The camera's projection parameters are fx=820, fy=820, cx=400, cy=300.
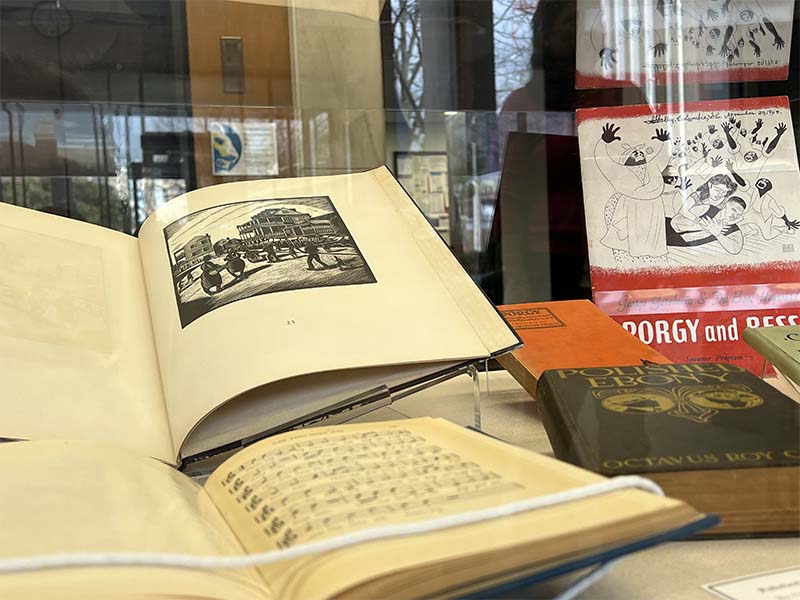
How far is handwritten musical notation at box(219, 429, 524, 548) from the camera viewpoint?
27 cm

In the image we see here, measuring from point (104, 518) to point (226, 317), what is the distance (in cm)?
23

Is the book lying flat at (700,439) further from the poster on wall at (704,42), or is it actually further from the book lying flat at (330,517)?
the poster on wall at (704,42)

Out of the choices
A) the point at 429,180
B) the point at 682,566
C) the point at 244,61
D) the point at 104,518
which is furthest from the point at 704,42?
the point at 104,518

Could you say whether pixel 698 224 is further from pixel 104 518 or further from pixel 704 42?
pixel 104 518

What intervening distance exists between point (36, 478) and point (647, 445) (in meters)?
0.27

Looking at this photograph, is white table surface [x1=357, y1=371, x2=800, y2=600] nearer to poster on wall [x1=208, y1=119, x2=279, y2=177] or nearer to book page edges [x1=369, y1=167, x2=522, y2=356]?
book page edges [x1=369, y1=167, x2=522, y2=356]

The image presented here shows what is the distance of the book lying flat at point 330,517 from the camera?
0.24 metres

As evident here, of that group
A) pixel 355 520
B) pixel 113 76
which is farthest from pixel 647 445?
pixel 113 76

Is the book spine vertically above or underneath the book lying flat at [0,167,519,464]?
underneath

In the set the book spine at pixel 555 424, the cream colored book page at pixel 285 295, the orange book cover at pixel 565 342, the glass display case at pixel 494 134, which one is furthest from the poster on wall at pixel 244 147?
the book spine at pixel 555 424

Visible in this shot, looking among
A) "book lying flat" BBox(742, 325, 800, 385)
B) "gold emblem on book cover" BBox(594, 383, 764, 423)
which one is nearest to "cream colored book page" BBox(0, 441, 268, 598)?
"gold emblem on book cover" BBox(594, 383, 764, 423)

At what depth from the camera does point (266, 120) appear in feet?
2.76

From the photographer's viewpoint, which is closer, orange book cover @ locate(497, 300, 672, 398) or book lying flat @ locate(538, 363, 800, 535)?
book lying flat @ locate(538, 363, 800, 535)

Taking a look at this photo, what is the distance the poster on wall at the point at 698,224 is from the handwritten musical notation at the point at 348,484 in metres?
0.43
